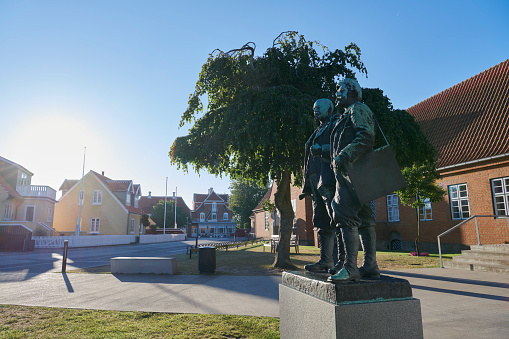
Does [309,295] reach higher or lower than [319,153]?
lower

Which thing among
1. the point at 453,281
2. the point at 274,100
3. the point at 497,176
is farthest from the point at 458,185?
the point at 274,100

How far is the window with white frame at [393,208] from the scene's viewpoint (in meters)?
21.7

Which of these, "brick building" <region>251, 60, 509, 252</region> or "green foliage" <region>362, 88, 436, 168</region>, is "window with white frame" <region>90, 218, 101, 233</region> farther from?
"green foliage" <region>362, 88, 436, 168</region>

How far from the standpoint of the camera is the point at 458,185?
17266mm

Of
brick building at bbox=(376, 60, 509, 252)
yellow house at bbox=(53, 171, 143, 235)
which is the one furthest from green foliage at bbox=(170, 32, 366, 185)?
yellow house at bbox=(53, 171, 143, 235)

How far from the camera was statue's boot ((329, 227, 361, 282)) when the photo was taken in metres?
2.99

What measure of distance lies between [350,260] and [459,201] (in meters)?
17.3

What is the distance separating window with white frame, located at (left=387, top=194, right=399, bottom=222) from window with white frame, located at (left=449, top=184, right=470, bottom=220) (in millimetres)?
4217

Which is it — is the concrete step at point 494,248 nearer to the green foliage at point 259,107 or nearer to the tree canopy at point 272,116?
the tree canopy at point 272,116

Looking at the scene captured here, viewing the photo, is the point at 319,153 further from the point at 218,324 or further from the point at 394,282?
the point at 218,324

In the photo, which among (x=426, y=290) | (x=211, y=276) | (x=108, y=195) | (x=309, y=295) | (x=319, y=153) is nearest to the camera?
(x=309, y=295)

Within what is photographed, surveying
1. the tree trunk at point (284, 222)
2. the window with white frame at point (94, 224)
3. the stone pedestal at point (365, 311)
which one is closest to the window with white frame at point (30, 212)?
the window with white frame at point (94, 224)

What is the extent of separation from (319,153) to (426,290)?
17.2 feet

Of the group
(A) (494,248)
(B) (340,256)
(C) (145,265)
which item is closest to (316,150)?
(B) (340,256)
